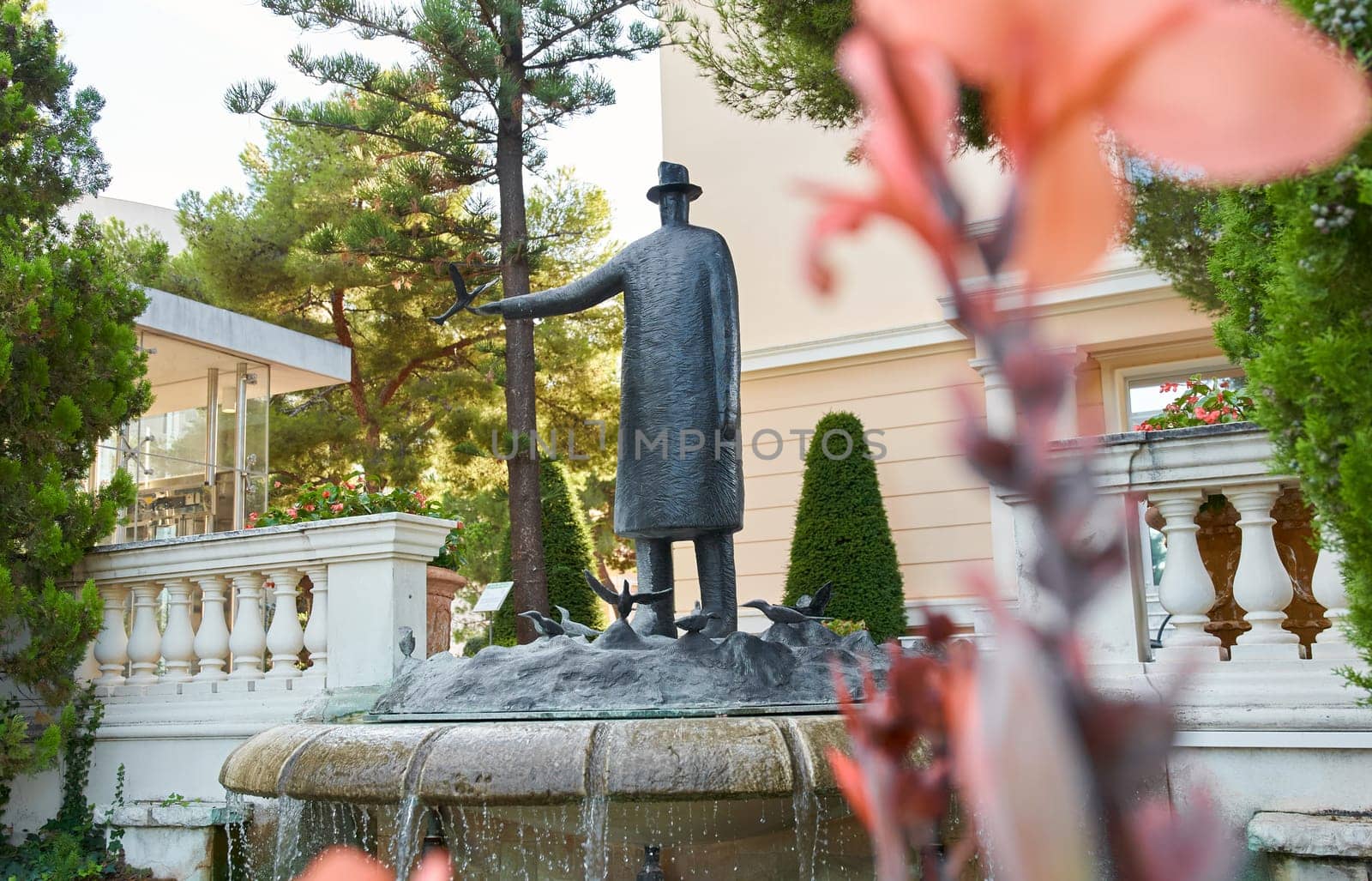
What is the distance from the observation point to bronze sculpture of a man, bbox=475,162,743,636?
479 cm

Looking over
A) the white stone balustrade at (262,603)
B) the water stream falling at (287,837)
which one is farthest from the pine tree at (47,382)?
the water stream falling at (287,837)

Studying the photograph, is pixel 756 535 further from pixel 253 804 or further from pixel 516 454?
→ pixel 253 804

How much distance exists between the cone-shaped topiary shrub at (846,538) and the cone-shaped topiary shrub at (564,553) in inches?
107

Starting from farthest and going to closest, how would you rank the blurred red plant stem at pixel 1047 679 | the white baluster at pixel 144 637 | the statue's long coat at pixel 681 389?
the white baluster at pixel 144 637, the statue's long coat at pixel 681 389, the blurred red plant stem at pixel 1047 679

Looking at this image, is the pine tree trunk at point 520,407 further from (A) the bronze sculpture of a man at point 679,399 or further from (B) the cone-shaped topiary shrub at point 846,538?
(A) the bronze sculpture of a man at point 679,399

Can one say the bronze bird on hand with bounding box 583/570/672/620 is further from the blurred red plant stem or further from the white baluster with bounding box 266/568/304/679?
the blurred red plant stem

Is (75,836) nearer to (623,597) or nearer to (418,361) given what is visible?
(623,597)

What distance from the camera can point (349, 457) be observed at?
62.7 ft

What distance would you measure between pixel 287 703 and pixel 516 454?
5.34 m

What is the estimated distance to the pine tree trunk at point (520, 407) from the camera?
1097 cm

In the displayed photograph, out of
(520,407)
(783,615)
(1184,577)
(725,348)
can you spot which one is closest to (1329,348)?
(1184,577)

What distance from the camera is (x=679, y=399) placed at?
4770 mm

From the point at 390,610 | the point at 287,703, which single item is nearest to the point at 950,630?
the point at 390,610

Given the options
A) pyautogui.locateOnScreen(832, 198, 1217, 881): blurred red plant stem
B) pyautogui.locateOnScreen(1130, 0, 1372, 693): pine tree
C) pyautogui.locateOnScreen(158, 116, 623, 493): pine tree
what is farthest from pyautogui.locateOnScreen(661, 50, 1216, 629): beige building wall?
pyautogui.locateOnScreen(832, 198, 1217, 881): blurred red plant stem
